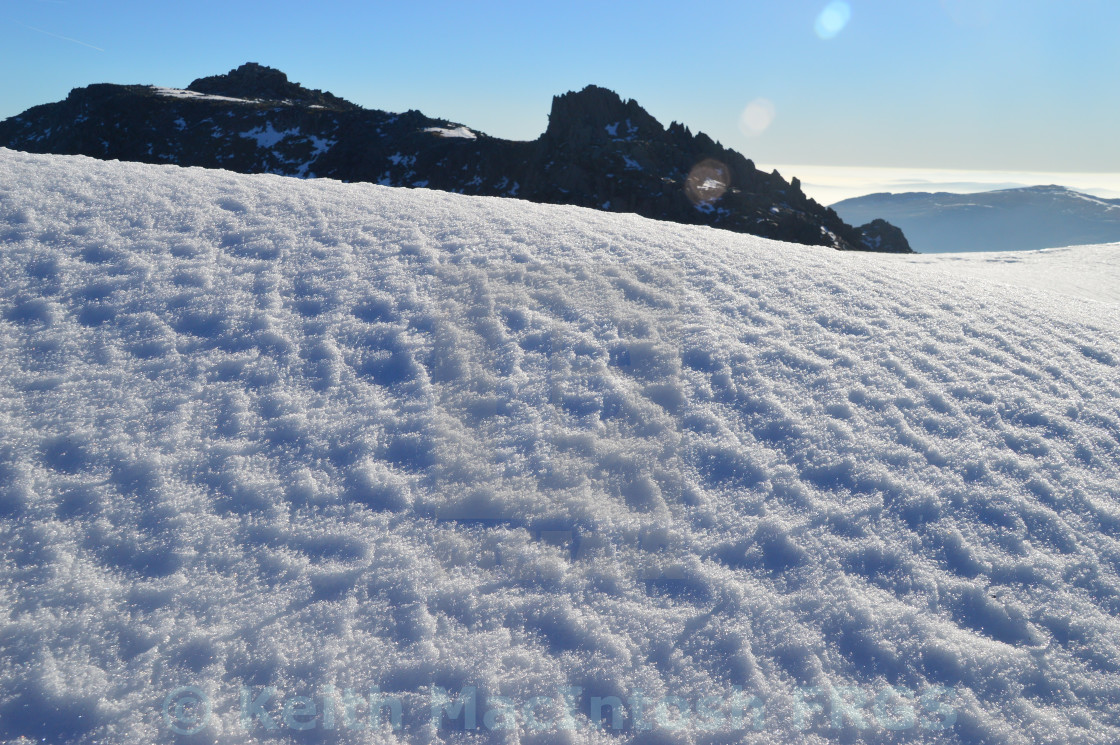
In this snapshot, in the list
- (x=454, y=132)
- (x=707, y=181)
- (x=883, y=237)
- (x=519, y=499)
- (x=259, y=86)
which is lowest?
(x=519, y=499)

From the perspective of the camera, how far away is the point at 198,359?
115 inches

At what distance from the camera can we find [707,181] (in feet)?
186

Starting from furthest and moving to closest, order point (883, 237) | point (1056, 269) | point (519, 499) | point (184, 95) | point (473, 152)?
1. point (184, 95)
2. point (473, 152)
3. point (883, 237)
4. point (1056, 269)
5. point (519, 499)

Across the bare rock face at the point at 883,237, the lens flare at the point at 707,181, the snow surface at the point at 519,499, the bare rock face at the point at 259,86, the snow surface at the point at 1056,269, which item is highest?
the bare rock face at the point at 259,86

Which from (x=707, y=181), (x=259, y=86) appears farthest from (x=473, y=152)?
(x=259, y=86)

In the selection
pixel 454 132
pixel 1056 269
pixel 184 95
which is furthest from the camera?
pixel 184 95

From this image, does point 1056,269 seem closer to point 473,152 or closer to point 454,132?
point 473,152

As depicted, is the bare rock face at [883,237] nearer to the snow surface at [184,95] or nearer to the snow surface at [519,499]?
the snow surface at [519,499]

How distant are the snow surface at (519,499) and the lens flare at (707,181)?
5182 centimetres

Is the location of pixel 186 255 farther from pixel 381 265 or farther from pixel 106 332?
pixel 381 265

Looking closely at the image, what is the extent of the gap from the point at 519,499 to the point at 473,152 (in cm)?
6065

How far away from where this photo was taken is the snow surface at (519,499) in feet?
5.94

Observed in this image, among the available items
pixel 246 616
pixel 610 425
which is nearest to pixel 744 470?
pixel 610 425

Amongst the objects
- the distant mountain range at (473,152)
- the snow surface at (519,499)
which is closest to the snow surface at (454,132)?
the distant mountain range at (473,152)
